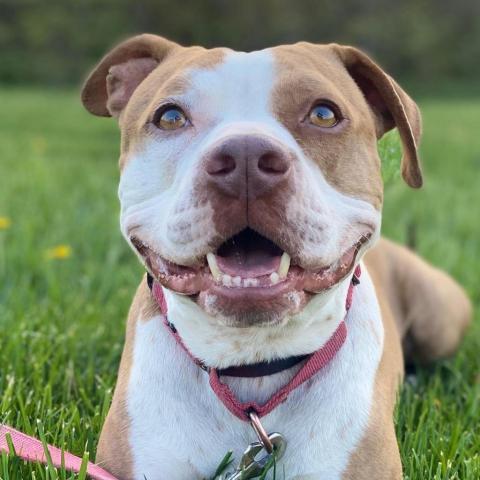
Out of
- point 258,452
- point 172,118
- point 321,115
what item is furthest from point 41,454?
point 321,115

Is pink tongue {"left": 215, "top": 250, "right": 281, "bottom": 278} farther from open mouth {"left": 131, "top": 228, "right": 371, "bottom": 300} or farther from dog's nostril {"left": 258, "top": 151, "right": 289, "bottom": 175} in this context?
dog's nostril {"left": 258, "top": 151, "right": 289, "bottom": 175}

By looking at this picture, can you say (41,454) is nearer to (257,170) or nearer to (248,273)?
(248,273)

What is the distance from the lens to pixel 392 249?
429 centimetres

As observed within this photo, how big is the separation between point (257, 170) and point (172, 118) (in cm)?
50

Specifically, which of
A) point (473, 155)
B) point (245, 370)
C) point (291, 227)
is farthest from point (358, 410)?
point (473, 155)

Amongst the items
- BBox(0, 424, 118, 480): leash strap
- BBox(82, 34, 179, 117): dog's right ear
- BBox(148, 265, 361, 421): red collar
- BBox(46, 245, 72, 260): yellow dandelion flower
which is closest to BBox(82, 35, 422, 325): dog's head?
BBox(82, 34, 179, 117): dog's right ear

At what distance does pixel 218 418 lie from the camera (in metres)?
2.57

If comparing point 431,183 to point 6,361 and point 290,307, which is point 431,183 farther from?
point 290,307

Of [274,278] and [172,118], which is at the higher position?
[172,118]

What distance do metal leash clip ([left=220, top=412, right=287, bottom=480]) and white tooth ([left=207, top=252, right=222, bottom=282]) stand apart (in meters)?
0.50

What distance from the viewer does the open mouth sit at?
7.39 feet

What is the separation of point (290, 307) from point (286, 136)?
470 millimetres

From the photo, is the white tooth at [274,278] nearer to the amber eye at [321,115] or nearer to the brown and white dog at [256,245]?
the brown and white dog at [256,245]

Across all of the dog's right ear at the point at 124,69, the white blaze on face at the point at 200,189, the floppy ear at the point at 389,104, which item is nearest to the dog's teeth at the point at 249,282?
the white blaze on face at the point at 200,189
